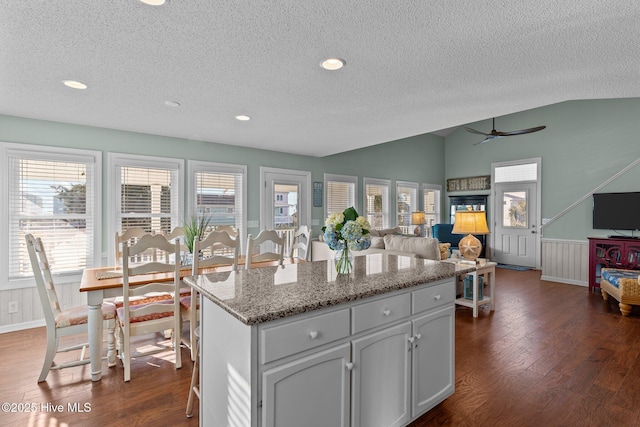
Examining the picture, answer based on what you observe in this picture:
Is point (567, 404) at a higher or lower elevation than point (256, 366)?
lower

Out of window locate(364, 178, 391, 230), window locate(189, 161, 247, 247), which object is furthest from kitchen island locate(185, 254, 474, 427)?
window locate(364, 178, 391, 230)

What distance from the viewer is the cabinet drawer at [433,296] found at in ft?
6.05

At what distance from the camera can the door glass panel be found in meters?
7.23

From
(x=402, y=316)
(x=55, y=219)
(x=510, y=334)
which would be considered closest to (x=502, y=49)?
(x=402, y=316)

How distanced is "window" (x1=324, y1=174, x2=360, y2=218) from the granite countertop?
410 centimetres

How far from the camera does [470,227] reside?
13.0ft

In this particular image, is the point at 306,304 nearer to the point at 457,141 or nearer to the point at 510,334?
the point at 510,334

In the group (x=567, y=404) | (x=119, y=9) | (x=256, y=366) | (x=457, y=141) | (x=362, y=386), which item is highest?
(x=457, y=141)

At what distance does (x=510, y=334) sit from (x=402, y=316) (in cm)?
232

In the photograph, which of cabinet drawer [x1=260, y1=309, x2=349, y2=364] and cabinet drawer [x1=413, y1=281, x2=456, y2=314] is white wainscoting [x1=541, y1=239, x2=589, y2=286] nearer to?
cabinet drawer [x1=413, y1=281, x2=456, y2=314]

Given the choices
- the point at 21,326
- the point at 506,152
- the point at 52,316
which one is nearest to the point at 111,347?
the point at 52,316

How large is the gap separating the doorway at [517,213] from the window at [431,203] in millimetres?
1458

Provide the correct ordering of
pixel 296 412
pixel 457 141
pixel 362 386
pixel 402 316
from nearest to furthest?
pixel 296 412 → pixel 362 386 → pixel 402 316 → pixel 457 141

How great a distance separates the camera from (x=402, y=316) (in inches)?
69.1
